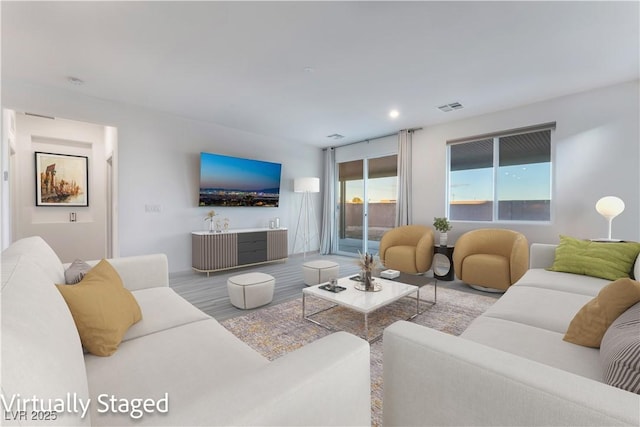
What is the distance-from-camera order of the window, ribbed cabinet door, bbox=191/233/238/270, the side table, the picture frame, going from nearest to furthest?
the window < the side table < ribbed cabinet door, bbox=191/233/238/270 < the picture frame

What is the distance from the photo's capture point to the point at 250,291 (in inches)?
116

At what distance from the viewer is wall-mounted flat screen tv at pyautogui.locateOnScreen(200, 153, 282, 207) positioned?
15.9ft

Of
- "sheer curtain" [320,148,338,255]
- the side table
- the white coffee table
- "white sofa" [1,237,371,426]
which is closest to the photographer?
"white sofa" [1,237,371,426]

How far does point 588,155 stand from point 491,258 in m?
1.91

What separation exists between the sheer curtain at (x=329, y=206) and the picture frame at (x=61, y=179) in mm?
4884

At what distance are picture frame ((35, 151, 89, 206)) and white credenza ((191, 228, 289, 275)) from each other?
2.55m

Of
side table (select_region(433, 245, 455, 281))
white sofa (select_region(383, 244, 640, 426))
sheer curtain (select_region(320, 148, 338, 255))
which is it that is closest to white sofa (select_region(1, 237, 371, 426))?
white sofa (select_region(383, 244, 640, 426))

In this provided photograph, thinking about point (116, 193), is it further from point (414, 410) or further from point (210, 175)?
point (414, 410)

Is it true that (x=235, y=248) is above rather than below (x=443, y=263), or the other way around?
above

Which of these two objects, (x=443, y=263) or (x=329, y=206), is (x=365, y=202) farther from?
(x=443, y=263)

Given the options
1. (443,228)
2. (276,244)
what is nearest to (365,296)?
(443,228)

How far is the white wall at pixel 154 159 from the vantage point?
11.8ft

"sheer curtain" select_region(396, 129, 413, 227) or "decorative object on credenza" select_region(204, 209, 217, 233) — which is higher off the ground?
"sheer curtain" select_region(396, 129, 413, 227)

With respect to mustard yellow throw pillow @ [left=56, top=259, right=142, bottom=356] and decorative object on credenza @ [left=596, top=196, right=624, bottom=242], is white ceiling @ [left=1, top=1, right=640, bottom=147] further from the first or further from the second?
mustard yellow throw pillow @ [left=56, top=259, right=142, bottom=356]
